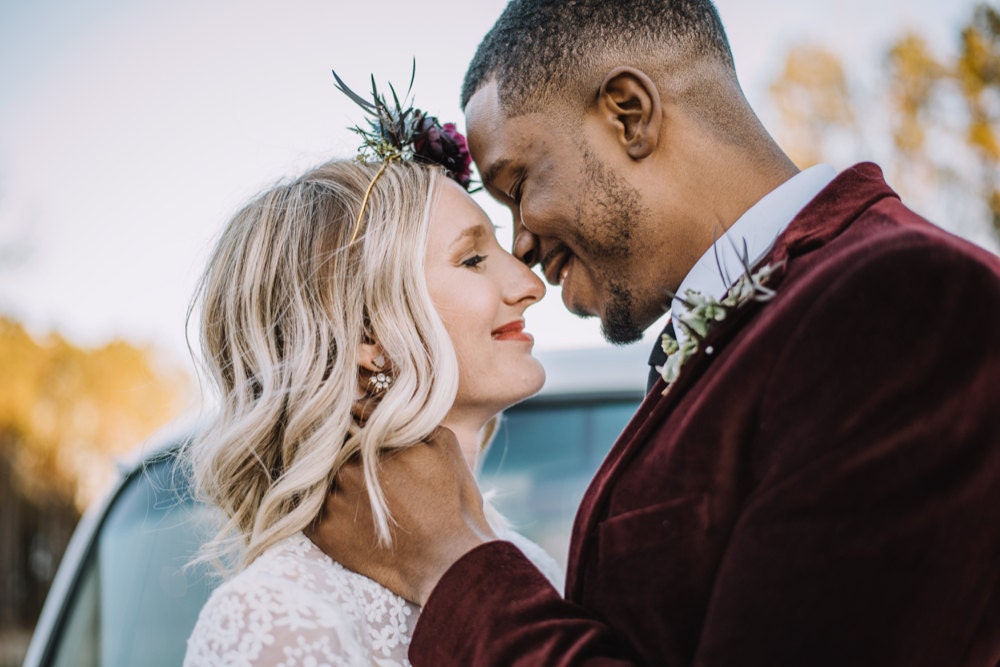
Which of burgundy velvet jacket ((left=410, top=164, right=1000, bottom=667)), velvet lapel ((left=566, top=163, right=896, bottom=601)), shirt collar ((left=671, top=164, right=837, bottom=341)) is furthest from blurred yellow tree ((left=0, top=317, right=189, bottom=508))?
burgundy velvet jacket ((left=410, top=164, right=1000, bottom=667))

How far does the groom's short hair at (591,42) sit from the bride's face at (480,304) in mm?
372

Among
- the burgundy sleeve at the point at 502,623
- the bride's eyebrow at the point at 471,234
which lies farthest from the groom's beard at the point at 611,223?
the burgundy sleeve at the point at 502,623

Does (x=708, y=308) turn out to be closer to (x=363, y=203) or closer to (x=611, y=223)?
(x=611, y=223)

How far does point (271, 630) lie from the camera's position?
6.39 feet

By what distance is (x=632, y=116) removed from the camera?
88.9 inches

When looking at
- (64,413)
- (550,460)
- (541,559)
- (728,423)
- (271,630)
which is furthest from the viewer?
(64,413)

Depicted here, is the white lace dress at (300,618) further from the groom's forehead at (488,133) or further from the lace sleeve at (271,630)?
the groom's forehead at (488,133)

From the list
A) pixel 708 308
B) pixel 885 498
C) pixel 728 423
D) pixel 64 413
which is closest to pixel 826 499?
pixel 885 498

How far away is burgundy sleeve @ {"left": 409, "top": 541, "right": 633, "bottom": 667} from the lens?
157 centimetres

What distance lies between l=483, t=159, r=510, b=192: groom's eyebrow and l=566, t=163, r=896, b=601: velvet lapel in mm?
863

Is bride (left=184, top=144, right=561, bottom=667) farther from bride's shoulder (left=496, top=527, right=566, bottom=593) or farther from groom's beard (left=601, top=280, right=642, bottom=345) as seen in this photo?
bride's shoulder (left=496, top=527, right=566, bottom=593)

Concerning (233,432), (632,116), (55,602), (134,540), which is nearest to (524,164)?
(632,116)

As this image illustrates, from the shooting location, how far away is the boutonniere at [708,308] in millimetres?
1732

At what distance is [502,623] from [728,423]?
0.52 m
